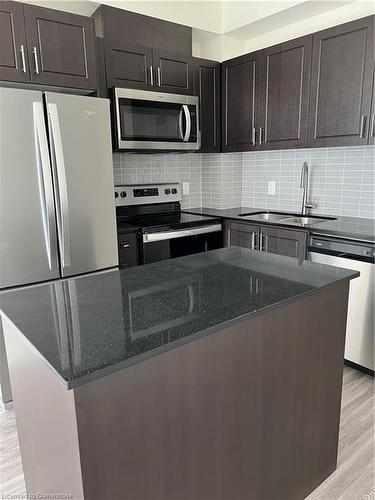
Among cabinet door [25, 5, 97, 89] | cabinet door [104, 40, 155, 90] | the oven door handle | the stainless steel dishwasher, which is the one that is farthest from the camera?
the oven door handle

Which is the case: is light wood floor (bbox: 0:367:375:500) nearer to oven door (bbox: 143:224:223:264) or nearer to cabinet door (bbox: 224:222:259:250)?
cabinet door (bbox: 224:222:259:250)

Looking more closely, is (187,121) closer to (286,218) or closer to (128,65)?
(128,65)

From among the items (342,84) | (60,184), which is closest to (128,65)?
(60,184)

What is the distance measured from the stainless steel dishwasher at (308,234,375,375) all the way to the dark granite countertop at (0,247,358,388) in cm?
84

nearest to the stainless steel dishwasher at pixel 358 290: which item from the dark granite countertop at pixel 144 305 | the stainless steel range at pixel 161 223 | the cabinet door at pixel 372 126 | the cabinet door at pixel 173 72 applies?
the cabinet door at pixel 372 126

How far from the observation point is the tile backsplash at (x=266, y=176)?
2.87 m

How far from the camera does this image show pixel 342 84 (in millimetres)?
2488

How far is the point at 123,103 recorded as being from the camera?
2.65 meters

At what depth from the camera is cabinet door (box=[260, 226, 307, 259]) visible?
8.66 ft

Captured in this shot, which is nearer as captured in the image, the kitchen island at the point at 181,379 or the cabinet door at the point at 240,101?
the kitchen island at the point at 181,379

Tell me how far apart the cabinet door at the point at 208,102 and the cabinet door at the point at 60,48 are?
3.41 feet

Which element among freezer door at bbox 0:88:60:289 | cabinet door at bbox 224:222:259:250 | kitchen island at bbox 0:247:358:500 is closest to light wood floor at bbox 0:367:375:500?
kitchen island at bbox 0:247:358:500

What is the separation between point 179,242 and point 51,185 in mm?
1216

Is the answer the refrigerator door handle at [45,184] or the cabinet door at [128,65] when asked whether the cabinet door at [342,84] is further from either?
the refrigerator door handle at [45,184]
